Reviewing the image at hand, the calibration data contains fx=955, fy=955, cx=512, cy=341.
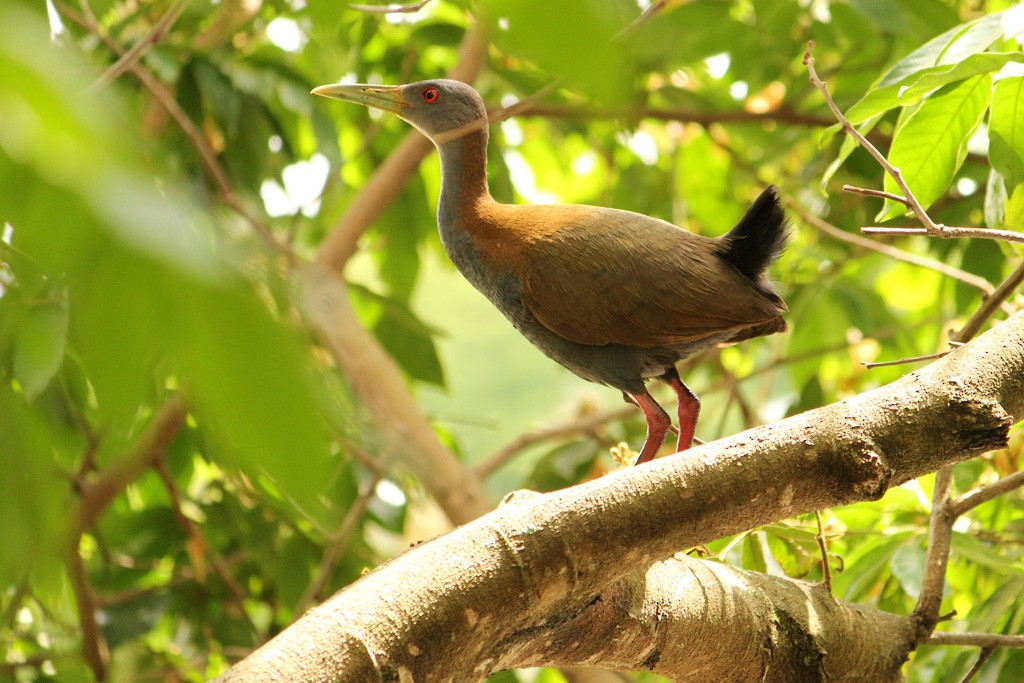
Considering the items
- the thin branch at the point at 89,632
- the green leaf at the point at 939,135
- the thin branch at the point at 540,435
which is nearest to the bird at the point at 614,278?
the green leaf at the point at 939,135

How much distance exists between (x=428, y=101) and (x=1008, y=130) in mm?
1112

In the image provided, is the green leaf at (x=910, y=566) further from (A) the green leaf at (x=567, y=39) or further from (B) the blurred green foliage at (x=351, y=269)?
(A) the green leaf at (x=567, y=39)

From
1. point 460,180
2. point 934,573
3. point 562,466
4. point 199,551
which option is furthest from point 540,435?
point 934,573

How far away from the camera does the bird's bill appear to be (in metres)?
2.05

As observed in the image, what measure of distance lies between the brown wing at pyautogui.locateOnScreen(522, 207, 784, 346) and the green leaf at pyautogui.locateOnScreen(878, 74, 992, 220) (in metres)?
0.35

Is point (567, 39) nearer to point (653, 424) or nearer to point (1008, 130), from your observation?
point (1008, 130)

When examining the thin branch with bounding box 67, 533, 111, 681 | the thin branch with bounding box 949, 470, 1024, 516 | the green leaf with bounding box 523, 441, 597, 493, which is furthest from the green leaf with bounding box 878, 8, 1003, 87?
the thin branch with bounding box 67, 533, 111, 681

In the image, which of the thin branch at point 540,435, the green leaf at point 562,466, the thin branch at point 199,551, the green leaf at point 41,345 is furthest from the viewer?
the thin branch at point 540,435

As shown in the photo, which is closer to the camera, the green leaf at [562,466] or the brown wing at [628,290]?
the brown wing at [628,290]

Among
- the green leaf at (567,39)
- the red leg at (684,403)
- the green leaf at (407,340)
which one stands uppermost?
the green leaf at (567,39)

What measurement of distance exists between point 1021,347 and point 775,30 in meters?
1.64

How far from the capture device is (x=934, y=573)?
158 cm

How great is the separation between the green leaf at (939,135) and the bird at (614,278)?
30 centimetres

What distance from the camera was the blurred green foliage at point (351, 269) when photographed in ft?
1.35
